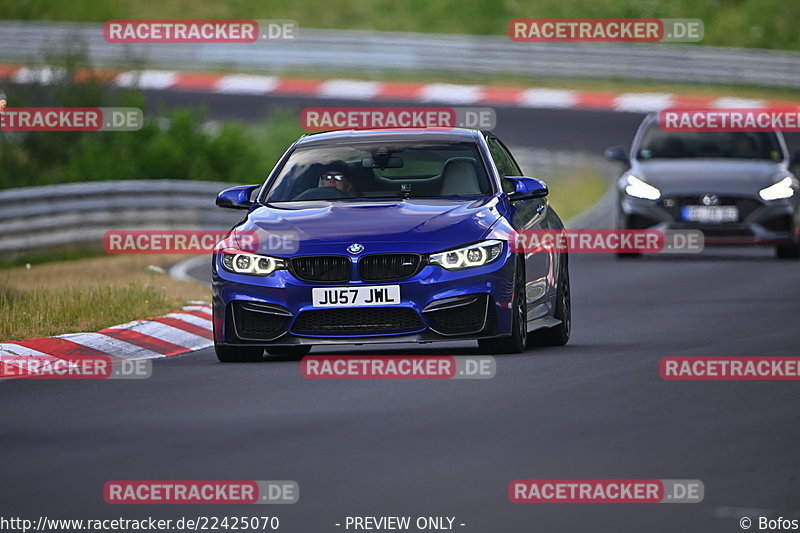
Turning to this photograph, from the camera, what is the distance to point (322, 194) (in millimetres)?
12727

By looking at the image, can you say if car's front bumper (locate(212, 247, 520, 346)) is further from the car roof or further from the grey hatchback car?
the grey hatchback car

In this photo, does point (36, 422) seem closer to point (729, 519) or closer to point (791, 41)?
point (729, 519)

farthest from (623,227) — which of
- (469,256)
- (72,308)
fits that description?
(469,256)

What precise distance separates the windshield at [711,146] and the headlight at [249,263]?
36.5 ft

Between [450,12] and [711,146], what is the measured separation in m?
32.2

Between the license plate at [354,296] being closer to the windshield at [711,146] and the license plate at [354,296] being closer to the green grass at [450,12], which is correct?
the windshield at [711,146]

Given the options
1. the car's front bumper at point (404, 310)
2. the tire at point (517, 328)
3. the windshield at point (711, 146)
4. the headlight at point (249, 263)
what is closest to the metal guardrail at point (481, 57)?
the windshield at point (711, 146)

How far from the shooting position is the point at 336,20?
179 feet

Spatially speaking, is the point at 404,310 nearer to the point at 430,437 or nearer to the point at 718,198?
the point at 430,437

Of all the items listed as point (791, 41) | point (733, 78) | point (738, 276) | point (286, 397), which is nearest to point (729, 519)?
point (286, 397)

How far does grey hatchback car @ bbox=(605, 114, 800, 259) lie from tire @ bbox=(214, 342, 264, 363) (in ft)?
31.6

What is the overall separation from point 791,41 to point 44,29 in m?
18.9

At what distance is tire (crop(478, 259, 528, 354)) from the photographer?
466 inches

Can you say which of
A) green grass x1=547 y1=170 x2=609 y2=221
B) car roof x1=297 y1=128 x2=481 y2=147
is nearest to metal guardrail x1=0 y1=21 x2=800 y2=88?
green grass x1=547 y1=170 x2=609 y2=221
